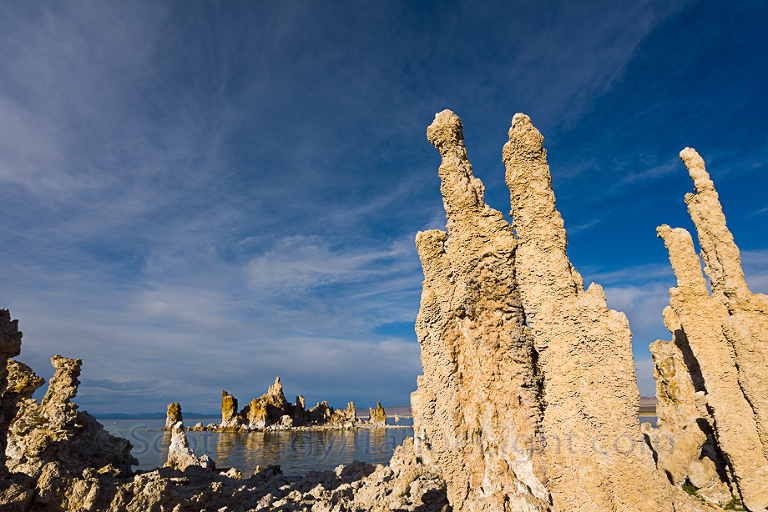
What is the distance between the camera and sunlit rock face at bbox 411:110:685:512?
4969 millimetres

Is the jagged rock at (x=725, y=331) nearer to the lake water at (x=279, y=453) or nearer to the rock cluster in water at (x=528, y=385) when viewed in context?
the rock cluster in water at (x=528, y=385)

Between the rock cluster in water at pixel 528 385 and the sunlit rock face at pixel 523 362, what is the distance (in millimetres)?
19

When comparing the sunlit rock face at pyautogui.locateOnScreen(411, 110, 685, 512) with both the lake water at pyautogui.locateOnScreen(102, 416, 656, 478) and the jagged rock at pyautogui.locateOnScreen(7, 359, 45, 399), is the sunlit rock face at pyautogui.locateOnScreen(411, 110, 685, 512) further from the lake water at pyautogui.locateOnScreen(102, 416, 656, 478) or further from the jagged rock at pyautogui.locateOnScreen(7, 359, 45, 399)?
the lake water at pyautogui.locateOnScreen(102, 416, 656, 478)

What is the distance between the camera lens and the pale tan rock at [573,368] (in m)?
4.87

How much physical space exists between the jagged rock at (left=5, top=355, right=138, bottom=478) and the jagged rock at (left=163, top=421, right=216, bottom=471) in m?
2.98

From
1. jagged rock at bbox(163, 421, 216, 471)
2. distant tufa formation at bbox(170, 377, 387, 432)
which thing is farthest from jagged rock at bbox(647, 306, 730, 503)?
distant tufa formation at bbox(170, 377, 387, 432)

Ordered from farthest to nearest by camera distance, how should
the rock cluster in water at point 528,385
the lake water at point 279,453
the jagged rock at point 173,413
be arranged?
1. the jagged rock at point 173,413
2. the lake water at point 279,453
3. the rock cluster in water at point 528,385

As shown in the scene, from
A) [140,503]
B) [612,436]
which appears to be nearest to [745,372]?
[612,436]

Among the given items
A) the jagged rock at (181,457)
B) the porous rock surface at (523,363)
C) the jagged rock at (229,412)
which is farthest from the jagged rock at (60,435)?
the jagged rock at (229,412)

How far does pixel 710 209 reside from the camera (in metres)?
11.1

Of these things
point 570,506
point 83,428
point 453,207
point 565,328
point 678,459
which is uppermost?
point 453,207

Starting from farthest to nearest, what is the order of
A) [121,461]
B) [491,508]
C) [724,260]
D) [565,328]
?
[121,461] < [724,260] < [491,508] < [565,328]

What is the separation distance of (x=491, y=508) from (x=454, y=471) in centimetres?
83

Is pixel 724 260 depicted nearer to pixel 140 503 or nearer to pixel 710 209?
pixel 710 209
